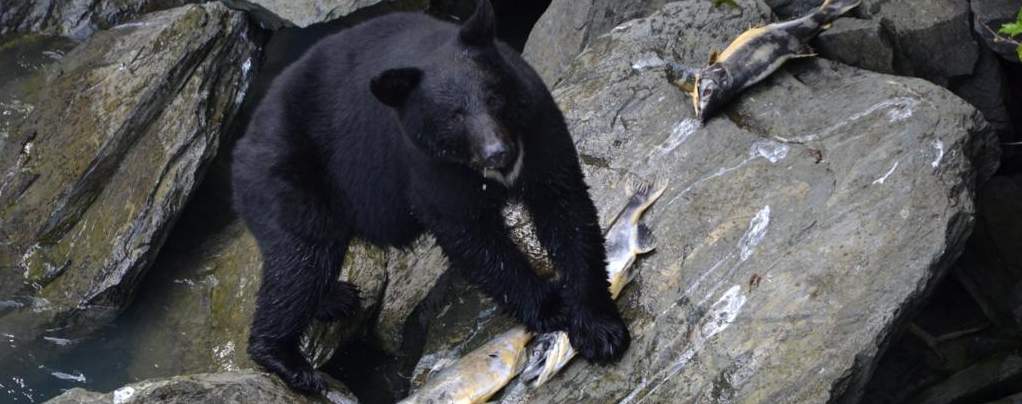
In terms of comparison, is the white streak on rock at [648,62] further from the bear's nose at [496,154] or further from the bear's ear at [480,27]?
the bear's nose at [496,154]

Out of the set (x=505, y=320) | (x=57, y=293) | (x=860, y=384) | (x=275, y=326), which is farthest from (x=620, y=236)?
(x=57, y=293)

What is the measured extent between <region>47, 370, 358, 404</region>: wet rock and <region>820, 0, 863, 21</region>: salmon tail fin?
416 centimetres

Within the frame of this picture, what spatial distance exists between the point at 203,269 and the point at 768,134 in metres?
4.41

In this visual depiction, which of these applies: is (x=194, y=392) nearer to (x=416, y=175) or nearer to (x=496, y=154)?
(x=416, y=175)

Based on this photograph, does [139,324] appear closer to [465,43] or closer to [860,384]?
[465,43]

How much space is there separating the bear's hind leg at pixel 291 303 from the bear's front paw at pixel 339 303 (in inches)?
30.4

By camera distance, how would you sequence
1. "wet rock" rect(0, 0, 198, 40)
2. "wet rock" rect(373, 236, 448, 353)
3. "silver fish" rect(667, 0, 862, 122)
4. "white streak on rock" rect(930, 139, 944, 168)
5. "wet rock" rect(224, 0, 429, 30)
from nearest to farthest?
"white streak on rock" rect(930, 139, 944, 168) < "silver fish" rect(667, 0, 862, 122) < "wet rock" rect(373, 236, 448, 353) < "wet rock" rect(224, 0, 429, 30) < "wet rock" rect(0, 0, 198, 40)

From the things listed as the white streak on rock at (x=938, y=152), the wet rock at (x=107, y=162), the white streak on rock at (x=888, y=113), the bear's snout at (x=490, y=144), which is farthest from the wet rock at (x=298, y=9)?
the white streak on rock at (x=938, y=152)

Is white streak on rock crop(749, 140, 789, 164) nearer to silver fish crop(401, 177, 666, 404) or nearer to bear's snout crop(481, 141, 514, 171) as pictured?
silver fish crop(401, 177, 666, 404)

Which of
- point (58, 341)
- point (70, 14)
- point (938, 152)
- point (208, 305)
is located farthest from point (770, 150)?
point (70, 14)

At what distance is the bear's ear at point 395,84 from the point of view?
18.1 feet

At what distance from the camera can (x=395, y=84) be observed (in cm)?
561

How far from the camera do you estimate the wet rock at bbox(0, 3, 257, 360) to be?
29.3ft

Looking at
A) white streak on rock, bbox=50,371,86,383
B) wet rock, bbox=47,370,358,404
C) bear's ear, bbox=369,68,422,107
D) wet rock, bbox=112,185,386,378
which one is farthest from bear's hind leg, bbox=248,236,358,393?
white streak on rock, bbox=50,371,86,383
